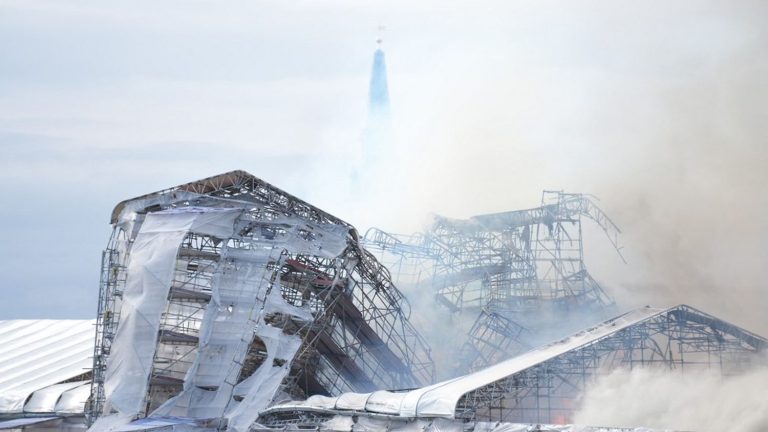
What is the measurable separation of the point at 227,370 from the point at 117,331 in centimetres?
643

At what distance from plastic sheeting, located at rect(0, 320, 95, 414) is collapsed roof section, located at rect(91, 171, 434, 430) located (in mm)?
11835

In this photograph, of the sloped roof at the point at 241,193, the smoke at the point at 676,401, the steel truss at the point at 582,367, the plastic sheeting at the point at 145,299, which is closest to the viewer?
the smoke at the point at 676,401

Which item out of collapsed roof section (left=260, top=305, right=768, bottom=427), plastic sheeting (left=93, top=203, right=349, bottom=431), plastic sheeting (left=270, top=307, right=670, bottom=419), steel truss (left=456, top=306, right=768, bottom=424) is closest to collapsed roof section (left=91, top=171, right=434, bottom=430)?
plastic sheeting (left=93, top=203, right=349, bottom=431)

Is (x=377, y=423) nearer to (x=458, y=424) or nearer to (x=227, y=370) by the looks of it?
(x=458, y=424)

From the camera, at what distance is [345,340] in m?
76.5

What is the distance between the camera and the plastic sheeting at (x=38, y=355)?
83.5m

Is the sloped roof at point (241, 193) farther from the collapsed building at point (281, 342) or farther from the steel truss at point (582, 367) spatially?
the steel truss at point (582, 367)

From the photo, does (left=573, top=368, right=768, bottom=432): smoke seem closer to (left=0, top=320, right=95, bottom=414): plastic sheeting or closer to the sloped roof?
the sloped roof

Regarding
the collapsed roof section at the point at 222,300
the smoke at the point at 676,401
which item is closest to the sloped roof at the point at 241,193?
the collapsed roof section at the point at 222,300

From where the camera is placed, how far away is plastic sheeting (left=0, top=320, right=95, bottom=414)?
274ft

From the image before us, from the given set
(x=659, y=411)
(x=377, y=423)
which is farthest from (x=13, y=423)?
(x=659, y=411)

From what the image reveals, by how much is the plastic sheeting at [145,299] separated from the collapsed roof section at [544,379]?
7033 mm

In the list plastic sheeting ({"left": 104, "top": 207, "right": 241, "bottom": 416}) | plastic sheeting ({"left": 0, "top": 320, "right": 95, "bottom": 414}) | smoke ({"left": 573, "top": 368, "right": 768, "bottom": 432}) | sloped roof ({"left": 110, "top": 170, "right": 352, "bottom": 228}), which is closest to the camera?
smoke ({"left": 573, "top": 368, "right": 768, "bottom": 432})

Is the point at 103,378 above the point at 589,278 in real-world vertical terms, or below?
below
